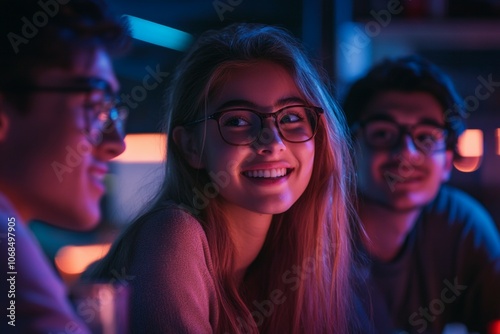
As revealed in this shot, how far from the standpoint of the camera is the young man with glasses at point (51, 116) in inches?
40.4

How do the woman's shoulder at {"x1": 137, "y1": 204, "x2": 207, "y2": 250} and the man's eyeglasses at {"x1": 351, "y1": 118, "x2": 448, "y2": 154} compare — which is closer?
the woman's shoulder at {"x1": 137, "y1": 204, "x2": 207, "y2": 250}

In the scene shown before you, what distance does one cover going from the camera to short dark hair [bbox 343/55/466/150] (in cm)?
153

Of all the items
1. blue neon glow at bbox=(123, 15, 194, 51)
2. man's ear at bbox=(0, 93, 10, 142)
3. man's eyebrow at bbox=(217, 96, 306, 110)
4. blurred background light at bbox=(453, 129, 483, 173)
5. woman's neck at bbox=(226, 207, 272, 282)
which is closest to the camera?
man's ear at bbox=(0, 93, 10, 142)

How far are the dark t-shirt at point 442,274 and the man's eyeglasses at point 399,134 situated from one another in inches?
7.0

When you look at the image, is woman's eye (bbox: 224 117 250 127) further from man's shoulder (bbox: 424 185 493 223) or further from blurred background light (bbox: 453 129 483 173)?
blurred background light (bbox: 453 129 483 173)

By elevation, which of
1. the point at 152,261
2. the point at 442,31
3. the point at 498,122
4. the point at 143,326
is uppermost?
the point at 442,31

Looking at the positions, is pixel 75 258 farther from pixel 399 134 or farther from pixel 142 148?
pixel 399 134

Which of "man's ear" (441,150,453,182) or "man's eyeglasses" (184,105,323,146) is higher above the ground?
"man's eyeglasses" (184,105,323,146)

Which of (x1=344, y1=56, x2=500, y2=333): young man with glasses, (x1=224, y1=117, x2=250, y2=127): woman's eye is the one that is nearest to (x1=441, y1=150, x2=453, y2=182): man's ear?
(x1=344, y1=56, x2=500, y2=333): young man with glasses

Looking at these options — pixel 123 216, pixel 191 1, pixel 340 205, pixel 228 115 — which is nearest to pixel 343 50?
pixel 191 1

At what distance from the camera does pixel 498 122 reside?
180 cm

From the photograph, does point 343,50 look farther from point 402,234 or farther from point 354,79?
point 402,234

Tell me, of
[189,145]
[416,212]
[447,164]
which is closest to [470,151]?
[447,164]

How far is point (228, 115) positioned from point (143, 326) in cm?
44
